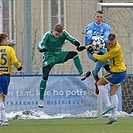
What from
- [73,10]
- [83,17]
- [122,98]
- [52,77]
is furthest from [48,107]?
[73,10]

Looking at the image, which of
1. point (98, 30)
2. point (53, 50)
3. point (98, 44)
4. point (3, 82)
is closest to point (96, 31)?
point (98, 30)

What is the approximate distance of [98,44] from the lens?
1584cm

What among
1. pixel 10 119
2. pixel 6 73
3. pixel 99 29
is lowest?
pixel 10 119

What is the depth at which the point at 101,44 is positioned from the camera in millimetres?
15812

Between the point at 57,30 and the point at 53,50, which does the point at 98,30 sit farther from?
the point at 53,50

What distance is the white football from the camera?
15.8m

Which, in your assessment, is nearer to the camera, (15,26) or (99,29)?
(99,29)

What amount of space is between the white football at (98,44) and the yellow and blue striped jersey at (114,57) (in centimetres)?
13

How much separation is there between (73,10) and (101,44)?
1116cm

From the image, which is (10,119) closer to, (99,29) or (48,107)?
(48,107)

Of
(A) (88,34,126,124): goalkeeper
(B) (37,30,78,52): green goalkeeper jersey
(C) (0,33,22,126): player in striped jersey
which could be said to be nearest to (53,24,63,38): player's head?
(B) (37,30,78,52): green goalkeeper jersey

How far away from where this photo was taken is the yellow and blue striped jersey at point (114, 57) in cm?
1557

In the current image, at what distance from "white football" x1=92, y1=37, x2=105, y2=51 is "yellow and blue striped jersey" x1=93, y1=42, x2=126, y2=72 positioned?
0.13 m

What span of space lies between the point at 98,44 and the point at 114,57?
47 cm
